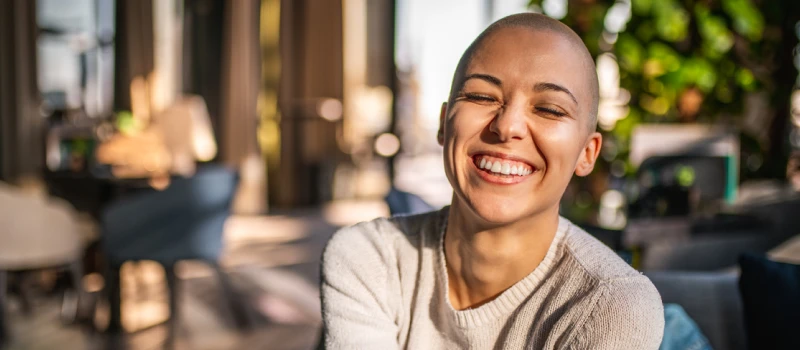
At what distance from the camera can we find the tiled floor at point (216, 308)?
121 inches

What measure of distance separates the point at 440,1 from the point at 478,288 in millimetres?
9634

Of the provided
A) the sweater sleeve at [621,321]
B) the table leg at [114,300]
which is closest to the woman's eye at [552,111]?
the sweater sleeve at [621,321]

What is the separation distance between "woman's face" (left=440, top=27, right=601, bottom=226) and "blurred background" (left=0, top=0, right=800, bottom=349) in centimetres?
11

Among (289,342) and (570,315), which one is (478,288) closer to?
(570,315)

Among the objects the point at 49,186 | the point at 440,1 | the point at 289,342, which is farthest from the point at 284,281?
the point at 440,1

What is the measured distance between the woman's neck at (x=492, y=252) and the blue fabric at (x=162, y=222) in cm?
238

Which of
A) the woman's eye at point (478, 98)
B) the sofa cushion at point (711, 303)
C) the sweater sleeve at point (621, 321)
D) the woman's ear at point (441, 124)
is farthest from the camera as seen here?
the sofa cushion at point (711, 303)

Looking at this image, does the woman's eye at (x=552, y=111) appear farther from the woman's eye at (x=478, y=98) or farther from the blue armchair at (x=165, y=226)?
the blue armchair at (x=165, y=226)

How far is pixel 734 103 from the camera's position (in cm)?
296

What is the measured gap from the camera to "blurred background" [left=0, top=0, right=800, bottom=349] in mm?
2510

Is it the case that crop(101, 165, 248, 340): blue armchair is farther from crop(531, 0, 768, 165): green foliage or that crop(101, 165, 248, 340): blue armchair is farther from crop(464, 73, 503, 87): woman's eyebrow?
crop(464, 73, 503, 87): woman's eyebrow

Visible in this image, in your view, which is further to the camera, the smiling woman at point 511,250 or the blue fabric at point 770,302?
the blue fabric at point 770,302

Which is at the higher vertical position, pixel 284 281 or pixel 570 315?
pixel 570 315

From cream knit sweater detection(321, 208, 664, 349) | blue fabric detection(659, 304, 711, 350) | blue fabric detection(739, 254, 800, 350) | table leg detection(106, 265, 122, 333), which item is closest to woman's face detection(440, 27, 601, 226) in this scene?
cream knit sweater detection(321, 208, 664, 349)
